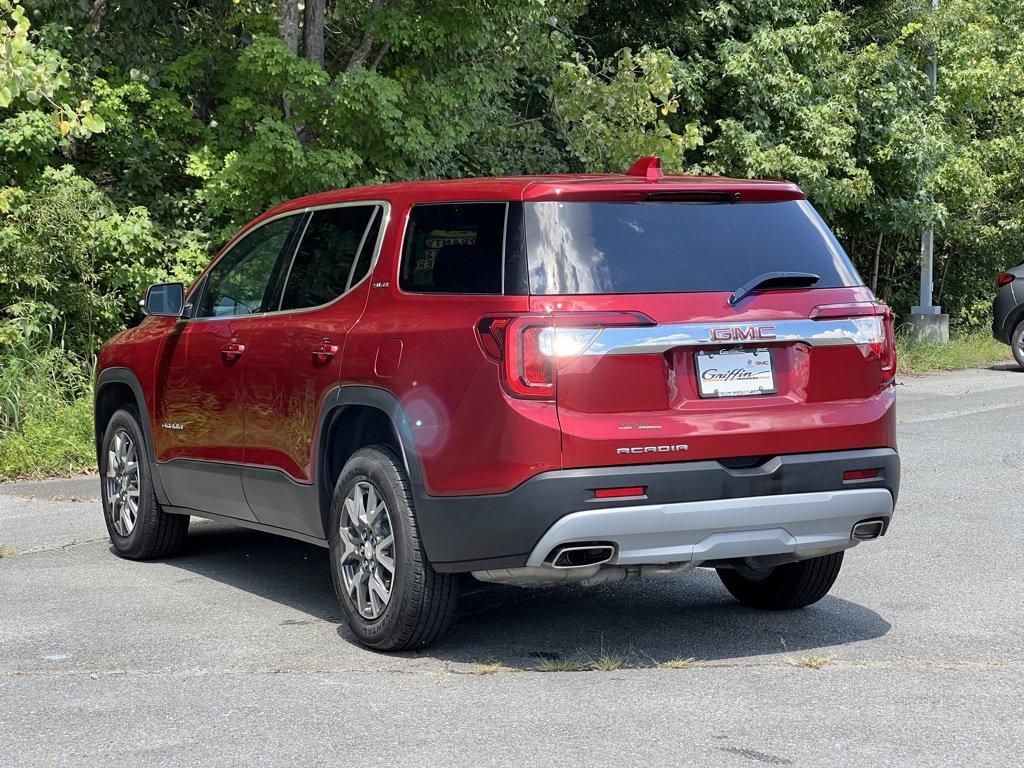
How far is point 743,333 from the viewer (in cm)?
547

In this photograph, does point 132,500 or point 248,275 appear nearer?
point 248,275

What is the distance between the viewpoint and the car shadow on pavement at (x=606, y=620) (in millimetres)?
5922

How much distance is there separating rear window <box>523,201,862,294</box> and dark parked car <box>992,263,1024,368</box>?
1640 centimetres

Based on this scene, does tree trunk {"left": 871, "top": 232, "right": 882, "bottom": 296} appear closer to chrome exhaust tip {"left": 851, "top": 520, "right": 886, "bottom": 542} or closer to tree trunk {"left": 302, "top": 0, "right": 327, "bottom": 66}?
tree trunk {"left": 302, "top": 0, "right": 327, "bottom": 66}

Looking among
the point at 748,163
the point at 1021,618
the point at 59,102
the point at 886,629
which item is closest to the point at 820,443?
the point at 886,629

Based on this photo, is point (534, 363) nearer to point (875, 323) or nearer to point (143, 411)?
point (875, 323)

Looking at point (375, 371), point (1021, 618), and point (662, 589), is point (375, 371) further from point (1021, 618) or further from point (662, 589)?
point (1021, 618)

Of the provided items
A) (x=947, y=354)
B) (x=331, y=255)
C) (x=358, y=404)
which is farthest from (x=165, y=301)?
(x=947, y=354)

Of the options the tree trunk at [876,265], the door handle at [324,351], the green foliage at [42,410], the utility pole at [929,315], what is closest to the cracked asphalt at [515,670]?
the door handle at [324,351]

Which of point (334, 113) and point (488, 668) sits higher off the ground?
point (334, 113)

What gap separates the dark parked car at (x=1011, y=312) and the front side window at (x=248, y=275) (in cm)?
1634

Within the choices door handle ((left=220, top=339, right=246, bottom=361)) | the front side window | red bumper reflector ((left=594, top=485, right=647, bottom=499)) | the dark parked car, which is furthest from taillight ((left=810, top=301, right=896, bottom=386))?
the dark parked car

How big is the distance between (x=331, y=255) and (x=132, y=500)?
2.33 meters

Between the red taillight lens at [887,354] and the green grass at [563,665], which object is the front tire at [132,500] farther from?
the red taillight lens at [887,354]
